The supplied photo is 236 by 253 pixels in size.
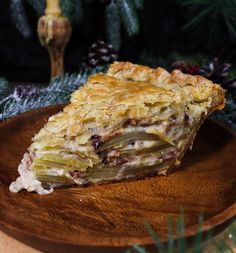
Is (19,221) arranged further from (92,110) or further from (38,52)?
(38,52)

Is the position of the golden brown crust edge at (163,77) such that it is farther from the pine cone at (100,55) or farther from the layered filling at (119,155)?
the pine cone at (100,55)

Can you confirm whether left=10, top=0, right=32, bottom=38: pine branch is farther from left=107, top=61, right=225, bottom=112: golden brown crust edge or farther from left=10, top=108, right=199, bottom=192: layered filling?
left=10, top=108, right=199, bottom=192: layered filling

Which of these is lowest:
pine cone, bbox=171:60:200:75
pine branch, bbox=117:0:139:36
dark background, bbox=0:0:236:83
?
dark background, bbox=0:0:236:83

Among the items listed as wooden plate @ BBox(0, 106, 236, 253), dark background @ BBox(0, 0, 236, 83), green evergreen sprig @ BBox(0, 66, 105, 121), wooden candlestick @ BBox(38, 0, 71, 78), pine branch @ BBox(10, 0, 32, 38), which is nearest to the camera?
wooden plate @ BBox(0, 106, 236, 253)

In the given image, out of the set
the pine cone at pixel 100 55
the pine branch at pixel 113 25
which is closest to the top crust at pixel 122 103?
the pine cone at pixel 100 55

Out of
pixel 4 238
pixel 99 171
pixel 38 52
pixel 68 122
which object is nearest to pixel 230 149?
pixel 99 171

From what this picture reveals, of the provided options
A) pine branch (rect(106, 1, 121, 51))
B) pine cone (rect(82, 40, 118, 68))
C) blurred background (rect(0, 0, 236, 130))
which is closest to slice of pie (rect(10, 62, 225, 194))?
blurred background (rect(0, 0, 236, 130))

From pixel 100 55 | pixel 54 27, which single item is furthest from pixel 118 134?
pixel 100 55
